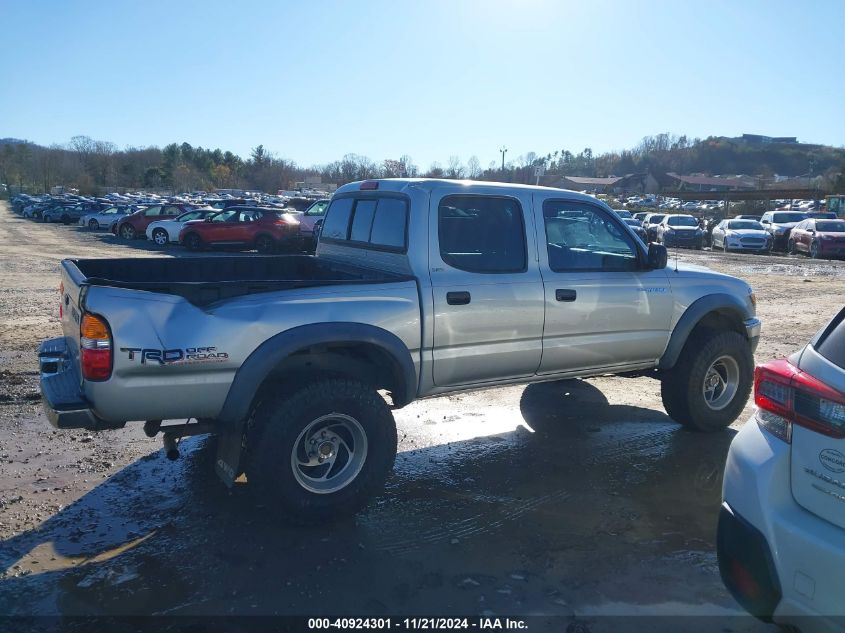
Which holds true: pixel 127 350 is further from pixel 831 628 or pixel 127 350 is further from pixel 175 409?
pixel 831 628

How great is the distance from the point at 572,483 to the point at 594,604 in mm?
1526

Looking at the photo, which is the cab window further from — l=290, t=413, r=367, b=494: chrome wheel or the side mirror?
l=290, t=413, r=367, b=494: chrome wheel

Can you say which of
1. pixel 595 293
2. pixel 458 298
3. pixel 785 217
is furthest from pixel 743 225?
pixel 458 298

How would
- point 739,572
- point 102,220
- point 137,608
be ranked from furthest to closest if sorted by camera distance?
point 102,220 → point 137,608 → point 739,572

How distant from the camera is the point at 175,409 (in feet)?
12.5

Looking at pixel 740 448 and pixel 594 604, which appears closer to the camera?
pixel 740 448

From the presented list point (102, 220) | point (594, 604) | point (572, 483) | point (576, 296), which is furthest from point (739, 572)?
point (102, 220)

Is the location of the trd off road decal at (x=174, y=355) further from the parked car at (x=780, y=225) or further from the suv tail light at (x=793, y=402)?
the parked car at (x=780, y=225)

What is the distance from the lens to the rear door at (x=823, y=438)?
2453mm

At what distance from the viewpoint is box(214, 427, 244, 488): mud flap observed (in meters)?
4.02

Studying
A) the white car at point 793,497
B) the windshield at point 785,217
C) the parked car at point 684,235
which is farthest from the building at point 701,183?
the white car at point 793,497

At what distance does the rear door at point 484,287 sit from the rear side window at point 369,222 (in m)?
0.28

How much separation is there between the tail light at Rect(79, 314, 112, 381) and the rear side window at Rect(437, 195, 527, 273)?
2.19 meters

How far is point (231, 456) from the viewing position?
4.05 metres
